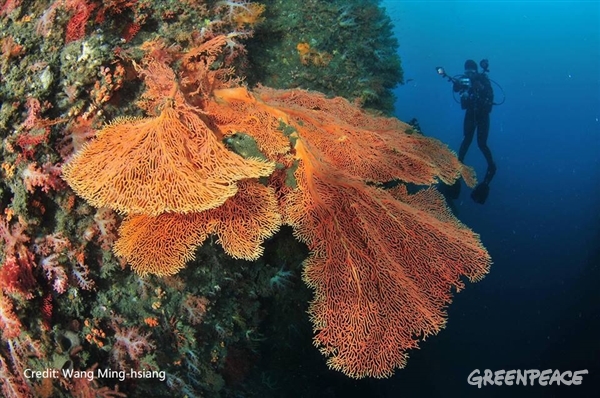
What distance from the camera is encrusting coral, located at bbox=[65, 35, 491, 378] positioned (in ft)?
8.44

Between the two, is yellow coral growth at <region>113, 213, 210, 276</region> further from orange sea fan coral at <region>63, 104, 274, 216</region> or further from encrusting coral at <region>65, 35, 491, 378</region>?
orange sea fan coral at <region>63, 104, 274, 216</region>

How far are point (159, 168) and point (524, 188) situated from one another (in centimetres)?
6414

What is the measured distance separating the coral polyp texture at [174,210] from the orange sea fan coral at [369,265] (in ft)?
0.05

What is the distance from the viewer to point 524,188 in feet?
182

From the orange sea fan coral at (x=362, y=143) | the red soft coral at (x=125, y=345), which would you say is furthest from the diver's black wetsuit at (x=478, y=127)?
the red soft coral at (x=125, y=345)

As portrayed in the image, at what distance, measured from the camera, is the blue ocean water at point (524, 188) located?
15.4m

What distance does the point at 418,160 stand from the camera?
394 centimetres

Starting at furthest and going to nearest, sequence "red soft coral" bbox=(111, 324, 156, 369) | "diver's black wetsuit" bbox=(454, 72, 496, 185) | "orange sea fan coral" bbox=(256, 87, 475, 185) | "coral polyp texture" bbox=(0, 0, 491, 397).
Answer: "diver's black wetsuit" bbox=(454, 72, 496, 185) < "orange sea fan coral" bbox=(256, 87, 475, 185) < "red soft coral" bbox=(111, 324, 156, 369) < "coral polyp texture" bbox=(0, 0, 491, 397)

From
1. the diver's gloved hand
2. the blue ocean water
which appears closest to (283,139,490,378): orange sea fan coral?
the blue ocean water

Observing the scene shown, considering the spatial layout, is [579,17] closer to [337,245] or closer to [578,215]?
[578,215]

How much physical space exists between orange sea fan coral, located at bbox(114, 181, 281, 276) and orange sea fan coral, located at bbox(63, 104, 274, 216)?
1.43ft
